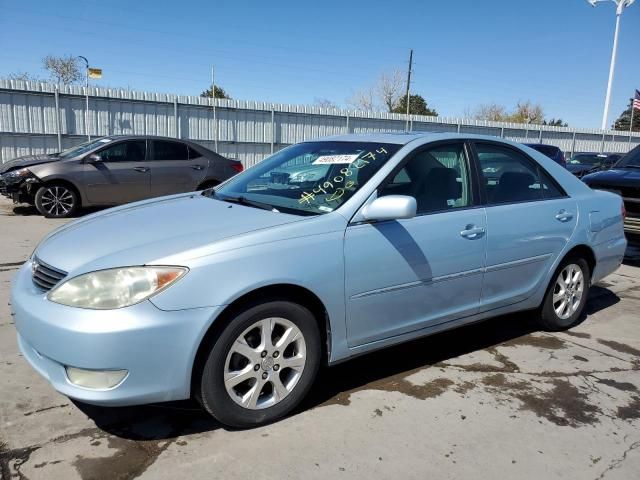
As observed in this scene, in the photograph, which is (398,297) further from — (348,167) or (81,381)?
(81,381)

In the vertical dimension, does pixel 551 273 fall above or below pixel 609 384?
above

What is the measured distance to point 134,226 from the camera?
119 inches

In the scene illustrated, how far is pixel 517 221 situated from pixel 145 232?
261 cm

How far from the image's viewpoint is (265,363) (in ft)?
9.08

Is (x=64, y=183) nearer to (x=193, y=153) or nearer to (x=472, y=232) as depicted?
(x=193, y=153)

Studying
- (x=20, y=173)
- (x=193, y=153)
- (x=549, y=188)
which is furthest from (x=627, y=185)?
(x=20, y=173)

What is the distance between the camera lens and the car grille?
265 centimetres

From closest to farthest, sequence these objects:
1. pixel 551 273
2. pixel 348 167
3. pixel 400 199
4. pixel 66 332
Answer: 1. pixel 66 332
2. pixel 400 199
3. pixel 348 167
4. pixel 551 273

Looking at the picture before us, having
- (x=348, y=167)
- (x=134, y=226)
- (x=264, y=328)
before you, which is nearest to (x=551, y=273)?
(x=348, y=167)

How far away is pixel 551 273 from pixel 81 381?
3.48 meters

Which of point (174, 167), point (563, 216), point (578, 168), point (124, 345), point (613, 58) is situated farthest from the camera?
point (613, 58)

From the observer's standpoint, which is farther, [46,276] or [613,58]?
[613,58]

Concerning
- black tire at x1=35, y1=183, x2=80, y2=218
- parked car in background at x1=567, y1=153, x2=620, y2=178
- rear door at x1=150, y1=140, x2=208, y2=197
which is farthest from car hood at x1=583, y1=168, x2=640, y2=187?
parked car in background at x1=567, y1=153, x2=620, y2=178

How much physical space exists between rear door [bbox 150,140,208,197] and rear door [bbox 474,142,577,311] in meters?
7.42
